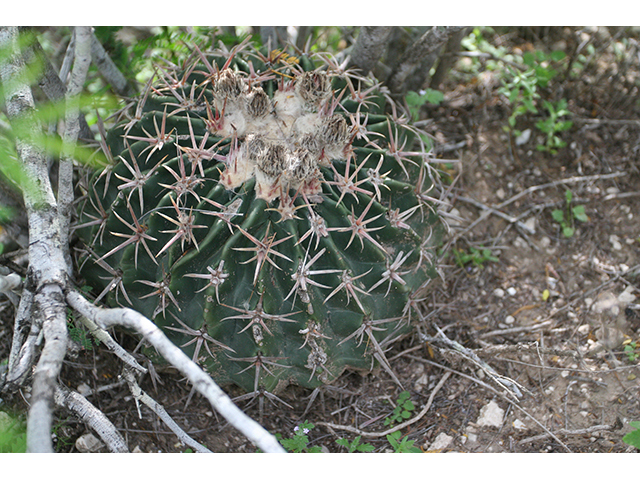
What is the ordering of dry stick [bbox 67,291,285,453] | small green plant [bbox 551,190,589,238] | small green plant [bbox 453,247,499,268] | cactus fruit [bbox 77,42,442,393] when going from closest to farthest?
dry stick [bbox 67,291,285,453] → cactus fruit [bbox 77,42,442,393] → small green plant [bbox 453,247,499,268] → small green plant [bbox 551,190,589,238]

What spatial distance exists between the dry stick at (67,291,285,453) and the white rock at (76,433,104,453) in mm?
703

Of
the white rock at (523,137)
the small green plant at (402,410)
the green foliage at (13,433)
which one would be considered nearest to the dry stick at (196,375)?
the green foliage at (13,433)

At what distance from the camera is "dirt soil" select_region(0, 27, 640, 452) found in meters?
2.51

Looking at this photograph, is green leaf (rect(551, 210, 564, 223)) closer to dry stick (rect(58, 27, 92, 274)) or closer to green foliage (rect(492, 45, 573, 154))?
green foliage (rect(492, 45, 573, 154))

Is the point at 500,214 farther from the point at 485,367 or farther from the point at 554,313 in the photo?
the point at 485,367

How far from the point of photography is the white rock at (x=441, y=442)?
2453 millimetres

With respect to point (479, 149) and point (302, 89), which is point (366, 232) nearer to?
point (302, 89)

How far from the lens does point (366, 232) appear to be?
7.49 ft

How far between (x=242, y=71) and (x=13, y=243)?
1.56 metres

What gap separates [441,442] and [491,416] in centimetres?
29

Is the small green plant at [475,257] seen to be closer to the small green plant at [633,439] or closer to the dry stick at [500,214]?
the dry stick at [500,214]

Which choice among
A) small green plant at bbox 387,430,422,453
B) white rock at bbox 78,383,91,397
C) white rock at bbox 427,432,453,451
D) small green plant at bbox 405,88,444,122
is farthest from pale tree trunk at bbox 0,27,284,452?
small green plant at bbox 405,88,444,122
